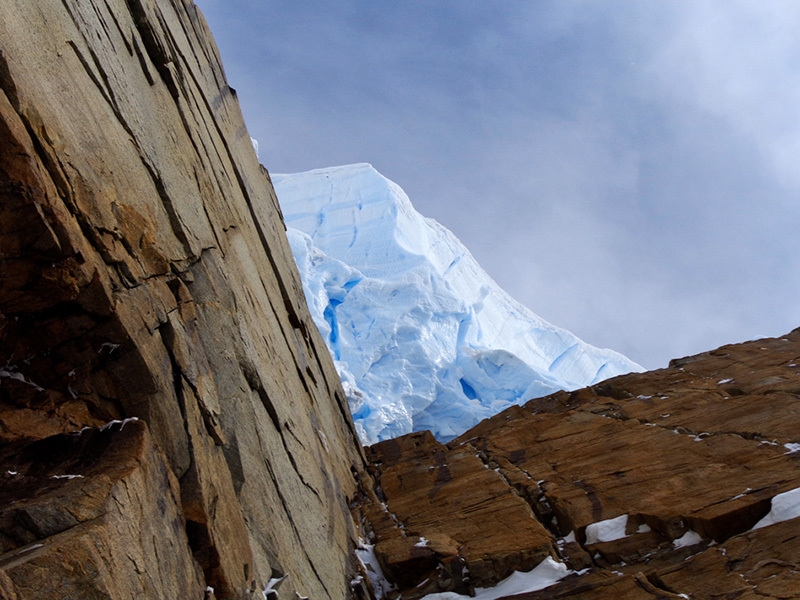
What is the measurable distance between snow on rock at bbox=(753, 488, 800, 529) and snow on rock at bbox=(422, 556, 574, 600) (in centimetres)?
308

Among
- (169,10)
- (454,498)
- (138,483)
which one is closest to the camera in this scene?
(138,483)

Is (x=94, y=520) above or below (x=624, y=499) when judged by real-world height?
above

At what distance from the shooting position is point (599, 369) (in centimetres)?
4400

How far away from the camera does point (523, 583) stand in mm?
9570

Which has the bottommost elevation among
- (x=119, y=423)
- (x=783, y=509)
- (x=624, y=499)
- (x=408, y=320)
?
(x=783, y=509)

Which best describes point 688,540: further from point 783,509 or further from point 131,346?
point 131,346

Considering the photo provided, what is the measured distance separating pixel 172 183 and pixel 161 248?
140 cm

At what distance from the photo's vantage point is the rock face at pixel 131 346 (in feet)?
16.2

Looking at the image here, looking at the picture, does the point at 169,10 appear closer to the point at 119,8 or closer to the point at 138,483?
the point at 119,8

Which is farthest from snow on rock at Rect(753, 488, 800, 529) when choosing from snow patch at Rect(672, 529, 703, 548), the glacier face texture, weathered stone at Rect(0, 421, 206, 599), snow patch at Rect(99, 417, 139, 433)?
the glacier face texture

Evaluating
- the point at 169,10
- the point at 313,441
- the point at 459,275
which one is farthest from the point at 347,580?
the point at 459,275

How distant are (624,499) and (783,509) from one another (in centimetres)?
257

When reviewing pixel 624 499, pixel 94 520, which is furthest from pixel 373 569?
pixel 94 520

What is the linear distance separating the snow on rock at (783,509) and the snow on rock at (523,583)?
3.08 metres
